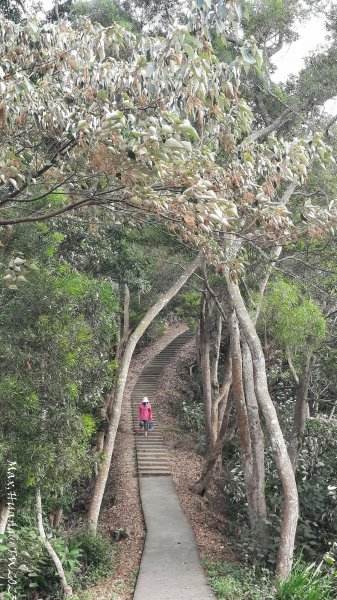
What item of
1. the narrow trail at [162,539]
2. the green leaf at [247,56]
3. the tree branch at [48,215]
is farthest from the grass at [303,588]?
the green leaf at [247,56]

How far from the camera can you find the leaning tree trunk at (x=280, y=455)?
884 cm

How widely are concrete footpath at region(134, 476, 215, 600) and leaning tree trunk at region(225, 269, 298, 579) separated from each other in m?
1.29

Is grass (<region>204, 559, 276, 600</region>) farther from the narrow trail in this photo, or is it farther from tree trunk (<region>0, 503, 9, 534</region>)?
tree trunk (<region>0, 503, 9, 534</region>)

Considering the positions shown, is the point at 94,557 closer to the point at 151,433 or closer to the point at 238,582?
the point at 238,582

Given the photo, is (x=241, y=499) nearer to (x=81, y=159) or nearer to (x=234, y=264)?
(x=234, y=264)

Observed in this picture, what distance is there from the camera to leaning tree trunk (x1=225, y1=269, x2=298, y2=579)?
8844 millimetres

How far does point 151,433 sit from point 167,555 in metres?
8.36

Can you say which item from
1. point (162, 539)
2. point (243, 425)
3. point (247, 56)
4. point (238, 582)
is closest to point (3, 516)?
point (238, 582)

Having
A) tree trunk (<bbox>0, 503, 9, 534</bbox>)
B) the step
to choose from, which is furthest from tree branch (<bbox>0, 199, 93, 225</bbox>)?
the step

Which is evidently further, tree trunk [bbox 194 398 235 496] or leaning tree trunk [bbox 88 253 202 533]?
Result: tree trunk [bbox 194 398 235 496]

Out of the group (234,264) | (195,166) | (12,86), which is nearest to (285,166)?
(195,166)

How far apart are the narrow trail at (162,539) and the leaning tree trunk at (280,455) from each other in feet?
4.24

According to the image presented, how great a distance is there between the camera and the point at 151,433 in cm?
1853

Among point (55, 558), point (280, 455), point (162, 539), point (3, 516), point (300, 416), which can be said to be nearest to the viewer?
point (55, 558)
